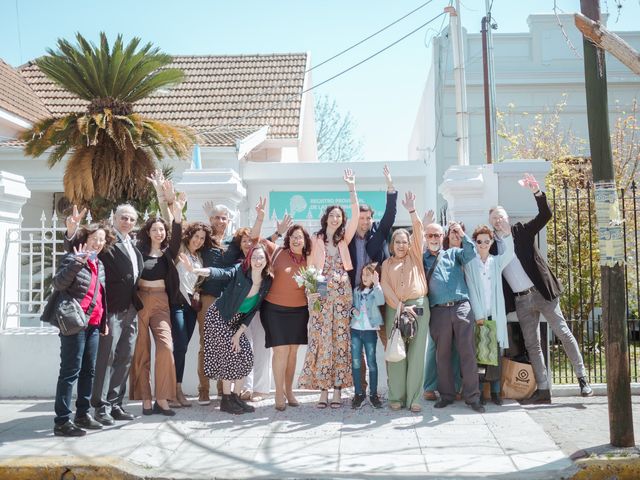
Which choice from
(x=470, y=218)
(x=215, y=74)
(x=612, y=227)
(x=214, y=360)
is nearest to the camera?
(x=612, y=227)

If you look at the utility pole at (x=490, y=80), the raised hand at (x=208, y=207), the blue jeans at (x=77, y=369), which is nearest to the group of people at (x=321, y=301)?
the blue jeans at (x=77, y=369)

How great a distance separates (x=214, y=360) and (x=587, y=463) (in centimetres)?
346

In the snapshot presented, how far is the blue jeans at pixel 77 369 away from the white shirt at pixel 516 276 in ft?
13.6

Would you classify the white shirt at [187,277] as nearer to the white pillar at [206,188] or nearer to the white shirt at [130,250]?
the white shirt at [130,250]

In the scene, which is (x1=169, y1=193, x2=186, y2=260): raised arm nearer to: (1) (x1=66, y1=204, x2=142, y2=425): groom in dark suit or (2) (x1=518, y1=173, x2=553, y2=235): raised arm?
(1) (x1=66, y1=204, x2=142, y2=425): groom in dark suit

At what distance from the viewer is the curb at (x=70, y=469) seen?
16.3ft

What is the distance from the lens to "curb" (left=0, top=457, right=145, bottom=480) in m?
4.98

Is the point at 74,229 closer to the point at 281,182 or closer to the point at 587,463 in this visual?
the point at 587,463

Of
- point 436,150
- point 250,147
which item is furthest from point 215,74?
point 436,150

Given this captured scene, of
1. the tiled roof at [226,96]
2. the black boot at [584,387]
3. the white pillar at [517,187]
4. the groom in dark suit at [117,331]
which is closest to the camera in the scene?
the groom in dark suit at [117,331]

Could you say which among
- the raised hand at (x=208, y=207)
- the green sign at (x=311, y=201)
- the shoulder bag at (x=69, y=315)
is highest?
the green sign at (x=311, y=201)

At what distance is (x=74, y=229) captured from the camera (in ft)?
19.9

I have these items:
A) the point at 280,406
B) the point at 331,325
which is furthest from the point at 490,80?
the point at 280,406

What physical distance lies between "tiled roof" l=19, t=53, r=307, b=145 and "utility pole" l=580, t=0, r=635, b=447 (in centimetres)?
1097
